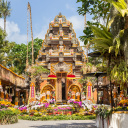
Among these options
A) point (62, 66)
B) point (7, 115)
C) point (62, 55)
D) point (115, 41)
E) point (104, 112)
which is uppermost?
point (62, 55)

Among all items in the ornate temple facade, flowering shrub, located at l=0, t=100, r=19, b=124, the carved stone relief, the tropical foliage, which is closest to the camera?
the tropical foliage

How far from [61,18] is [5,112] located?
31.0m

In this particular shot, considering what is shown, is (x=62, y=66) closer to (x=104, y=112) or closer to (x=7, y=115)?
(x=7, y=115)

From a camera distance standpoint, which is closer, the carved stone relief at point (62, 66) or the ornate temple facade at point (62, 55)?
the ornate temple facade at point (62, 55)

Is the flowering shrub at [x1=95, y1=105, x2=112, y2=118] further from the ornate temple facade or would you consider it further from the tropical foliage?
the ornate temple facade

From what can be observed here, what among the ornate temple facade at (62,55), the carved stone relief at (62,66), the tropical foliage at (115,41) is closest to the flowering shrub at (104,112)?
the tropical foliage at (115,41)

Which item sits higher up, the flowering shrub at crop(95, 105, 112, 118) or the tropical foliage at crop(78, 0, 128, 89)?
the tropical foliage at crop(78, 0, 128, 89)

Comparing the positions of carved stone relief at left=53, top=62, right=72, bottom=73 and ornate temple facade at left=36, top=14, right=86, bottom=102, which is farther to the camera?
carved stone relief at left=53, top=62, right=72, bottom=73

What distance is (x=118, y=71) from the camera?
10.3 meters

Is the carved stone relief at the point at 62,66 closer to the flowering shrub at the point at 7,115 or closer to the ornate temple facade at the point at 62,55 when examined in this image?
the ornate temple facade at the point at 62,55

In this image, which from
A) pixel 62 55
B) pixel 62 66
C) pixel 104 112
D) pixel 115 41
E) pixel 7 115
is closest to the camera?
pixel 115 41

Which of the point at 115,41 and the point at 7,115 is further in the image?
the point at 7,115

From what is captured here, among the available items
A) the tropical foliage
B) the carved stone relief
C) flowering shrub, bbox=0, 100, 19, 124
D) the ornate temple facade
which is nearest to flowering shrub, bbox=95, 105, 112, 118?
the tropical foliage

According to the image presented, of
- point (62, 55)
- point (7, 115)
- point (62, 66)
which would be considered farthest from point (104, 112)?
point (62, 55)
